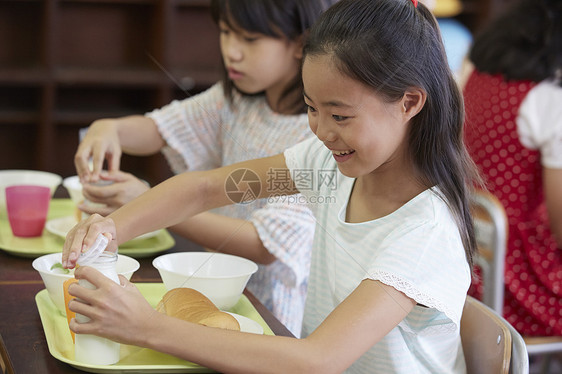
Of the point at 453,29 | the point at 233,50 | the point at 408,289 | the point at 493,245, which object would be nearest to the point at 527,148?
the point at 493,245

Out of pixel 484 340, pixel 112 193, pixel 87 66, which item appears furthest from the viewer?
pixel 87 66

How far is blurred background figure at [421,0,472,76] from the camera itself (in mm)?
3169

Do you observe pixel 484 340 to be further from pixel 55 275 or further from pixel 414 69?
pixel 55 275

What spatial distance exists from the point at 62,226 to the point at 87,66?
2027 millimetres

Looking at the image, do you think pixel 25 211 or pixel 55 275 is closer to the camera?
pixel 55 275

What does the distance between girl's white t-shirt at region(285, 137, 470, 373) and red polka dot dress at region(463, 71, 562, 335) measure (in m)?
0.66

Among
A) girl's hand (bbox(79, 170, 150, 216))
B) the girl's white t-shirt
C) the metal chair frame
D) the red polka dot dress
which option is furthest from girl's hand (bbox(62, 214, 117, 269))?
the red polka dot dress

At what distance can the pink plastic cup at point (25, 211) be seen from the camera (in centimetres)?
133

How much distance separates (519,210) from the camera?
5.94ft

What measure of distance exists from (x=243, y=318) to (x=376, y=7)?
44 centimetres

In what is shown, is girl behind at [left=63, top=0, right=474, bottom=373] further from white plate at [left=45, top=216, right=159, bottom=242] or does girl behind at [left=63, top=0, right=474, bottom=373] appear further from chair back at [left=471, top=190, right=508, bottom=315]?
chair back at [left=471, top=190, right=508, bottom=315]

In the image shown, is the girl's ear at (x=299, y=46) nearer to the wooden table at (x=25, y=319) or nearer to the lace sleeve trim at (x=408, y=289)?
the wooden table at (x=25, y=319)

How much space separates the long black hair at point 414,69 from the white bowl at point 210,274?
292 mm

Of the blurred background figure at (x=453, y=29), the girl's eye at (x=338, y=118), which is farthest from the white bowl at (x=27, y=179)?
the blurred background figure at (x=453, y=29)
